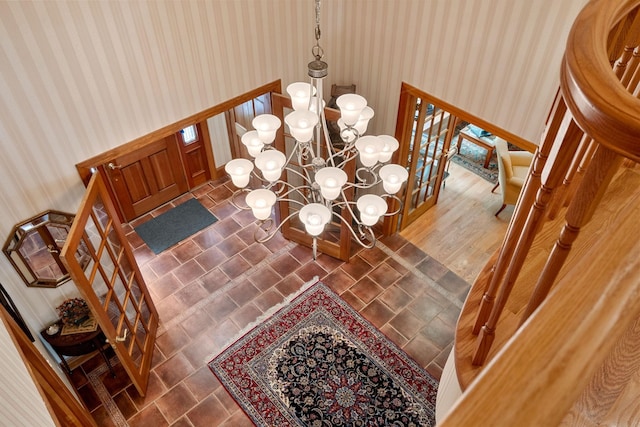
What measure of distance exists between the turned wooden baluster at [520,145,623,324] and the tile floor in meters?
3.54

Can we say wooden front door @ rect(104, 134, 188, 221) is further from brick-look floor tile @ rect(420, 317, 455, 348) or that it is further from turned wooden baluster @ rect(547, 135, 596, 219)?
turned wooden baluster @ rect(547, 135, 596, 219)

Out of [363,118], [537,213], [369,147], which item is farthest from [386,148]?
[537,213]

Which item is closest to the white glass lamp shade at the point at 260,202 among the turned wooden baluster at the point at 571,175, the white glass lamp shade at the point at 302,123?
the white glass lamp shade at the point at 302,123

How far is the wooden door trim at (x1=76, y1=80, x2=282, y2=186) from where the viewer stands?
3592 millimetres

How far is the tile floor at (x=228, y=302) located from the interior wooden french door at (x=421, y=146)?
567 millimetres

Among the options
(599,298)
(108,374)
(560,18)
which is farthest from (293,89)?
(108,374)

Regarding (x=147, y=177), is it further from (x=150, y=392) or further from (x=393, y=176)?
(x=393, y=176)

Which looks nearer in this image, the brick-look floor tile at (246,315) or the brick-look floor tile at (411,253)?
the brick-look floor tile at (246,315)

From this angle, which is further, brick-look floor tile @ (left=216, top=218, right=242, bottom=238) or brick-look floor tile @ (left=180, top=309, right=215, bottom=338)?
brick-look floor tile @ (left=216, top=218, right=242, bottom=238)

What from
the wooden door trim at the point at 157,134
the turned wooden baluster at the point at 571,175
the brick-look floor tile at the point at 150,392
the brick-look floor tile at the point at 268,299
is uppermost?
the turned wooden baluster at the point at 571,175

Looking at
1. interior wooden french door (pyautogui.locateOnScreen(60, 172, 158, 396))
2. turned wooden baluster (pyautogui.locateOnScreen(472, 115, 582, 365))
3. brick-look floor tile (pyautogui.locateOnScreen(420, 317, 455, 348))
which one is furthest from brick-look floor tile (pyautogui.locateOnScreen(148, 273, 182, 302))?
turned wooden baluster (pyautogui.locateOnScreen(472, 115, 582, 365))

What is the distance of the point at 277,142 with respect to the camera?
15.9 feet

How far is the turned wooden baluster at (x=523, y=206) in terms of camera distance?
125 centimetres

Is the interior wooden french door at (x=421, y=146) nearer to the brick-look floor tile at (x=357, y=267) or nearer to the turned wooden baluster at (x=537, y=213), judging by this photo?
the brick-look floor tile at (x=357, y=267)
